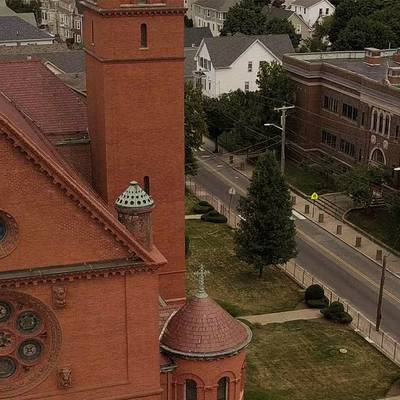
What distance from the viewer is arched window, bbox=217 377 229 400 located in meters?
27.6

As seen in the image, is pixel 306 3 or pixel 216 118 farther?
pixel 306 3

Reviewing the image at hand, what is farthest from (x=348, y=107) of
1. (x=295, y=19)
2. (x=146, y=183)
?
(x=295, y=19)

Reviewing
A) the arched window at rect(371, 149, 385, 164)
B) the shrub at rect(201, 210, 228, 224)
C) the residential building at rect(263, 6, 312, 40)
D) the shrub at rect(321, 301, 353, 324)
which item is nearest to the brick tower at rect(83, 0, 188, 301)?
the shrub at rect(321, 301, 353, 324)

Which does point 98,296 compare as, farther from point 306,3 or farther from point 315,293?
point 306,3

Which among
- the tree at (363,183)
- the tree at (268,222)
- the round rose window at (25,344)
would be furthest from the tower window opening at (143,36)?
the tree at (363,183)

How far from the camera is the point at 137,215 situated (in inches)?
986

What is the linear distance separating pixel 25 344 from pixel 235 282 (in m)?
25.6

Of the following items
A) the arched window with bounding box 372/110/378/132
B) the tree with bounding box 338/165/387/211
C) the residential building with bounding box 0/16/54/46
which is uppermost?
the residential building with bounding box 0/16/54/46

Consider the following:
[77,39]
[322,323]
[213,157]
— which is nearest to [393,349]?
[322,323]

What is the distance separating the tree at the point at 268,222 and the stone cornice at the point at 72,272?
24.4 metres

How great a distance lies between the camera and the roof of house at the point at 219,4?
14400cm

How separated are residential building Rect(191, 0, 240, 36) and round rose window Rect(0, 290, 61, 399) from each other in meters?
123

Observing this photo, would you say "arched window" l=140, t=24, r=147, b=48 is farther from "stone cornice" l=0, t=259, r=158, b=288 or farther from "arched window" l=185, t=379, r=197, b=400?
"arched window" l=185, t=379, r=197, b=400

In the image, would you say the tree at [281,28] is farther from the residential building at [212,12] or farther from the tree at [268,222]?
the tree at [268,222]
